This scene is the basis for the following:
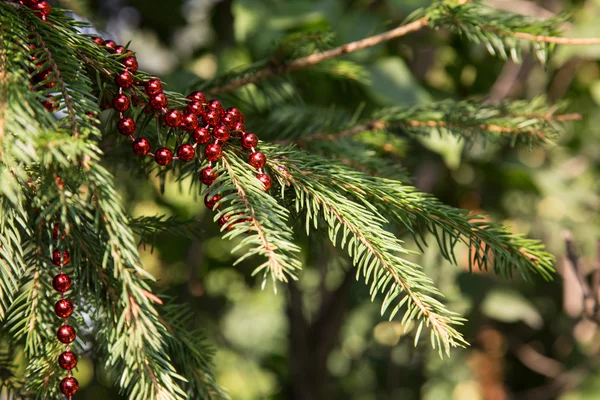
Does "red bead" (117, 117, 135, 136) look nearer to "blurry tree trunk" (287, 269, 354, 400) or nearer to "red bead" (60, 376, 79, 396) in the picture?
"red bead" (60, 376, 79, 396)

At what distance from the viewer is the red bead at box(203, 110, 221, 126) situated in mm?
301

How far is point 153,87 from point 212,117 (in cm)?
4

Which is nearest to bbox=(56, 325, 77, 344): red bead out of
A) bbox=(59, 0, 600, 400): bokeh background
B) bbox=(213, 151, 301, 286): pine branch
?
bbox=(213, 151, 301, 286): pine branch

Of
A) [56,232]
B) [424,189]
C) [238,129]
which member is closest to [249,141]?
[238,129]

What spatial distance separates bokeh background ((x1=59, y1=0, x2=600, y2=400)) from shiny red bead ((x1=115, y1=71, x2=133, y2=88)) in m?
0.29

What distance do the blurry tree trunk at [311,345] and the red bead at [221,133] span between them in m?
0.58

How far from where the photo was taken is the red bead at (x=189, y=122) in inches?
11.5

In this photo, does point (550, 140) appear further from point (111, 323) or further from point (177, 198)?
point (177, 198)

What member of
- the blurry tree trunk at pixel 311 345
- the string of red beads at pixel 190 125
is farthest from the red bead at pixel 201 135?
the blurry tree trunk at pixel 311 345

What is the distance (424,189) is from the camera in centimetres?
88

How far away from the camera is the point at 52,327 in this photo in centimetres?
31

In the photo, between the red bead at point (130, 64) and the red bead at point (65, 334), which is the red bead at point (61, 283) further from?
Result: the red bead at point (130, 64)

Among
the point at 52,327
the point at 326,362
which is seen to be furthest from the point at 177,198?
the point at 52,327

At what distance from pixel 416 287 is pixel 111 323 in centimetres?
17
